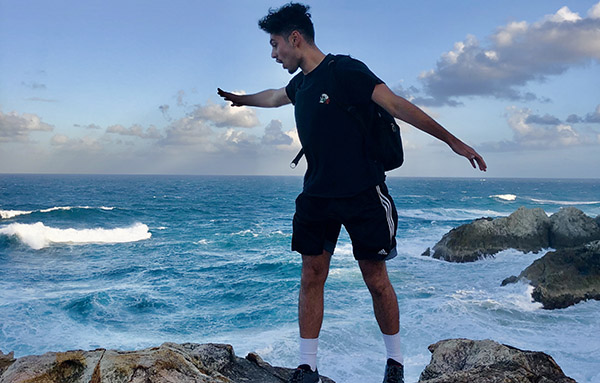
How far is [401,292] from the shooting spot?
49.3ft

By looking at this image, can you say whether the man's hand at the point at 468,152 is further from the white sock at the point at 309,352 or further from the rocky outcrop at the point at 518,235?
the rocky outcrop at the point at 518,235

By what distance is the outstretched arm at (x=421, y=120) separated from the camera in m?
2.37

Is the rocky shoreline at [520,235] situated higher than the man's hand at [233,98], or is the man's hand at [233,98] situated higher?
the man's hand at [233,98]

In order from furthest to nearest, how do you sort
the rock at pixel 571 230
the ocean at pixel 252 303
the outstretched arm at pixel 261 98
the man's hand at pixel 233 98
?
the rock at pixel 571 230, the ocean at pixel 252 303, the man's hand at pixel 233 98, the outstretched arm at pixel 261 98

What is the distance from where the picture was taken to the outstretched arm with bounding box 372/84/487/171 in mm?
2365

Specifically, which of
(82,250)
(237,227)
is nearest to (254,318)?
(82,250)

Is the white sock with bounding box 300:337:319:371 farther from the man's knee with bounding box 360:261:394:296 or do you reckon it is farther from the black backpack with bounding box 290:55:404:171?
the black backpack with bounding box 290:55:404:171

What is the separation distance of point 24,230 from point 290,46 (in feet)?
105

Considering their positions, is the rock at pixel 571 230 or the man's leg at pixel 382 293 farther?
the rock at pixel 571 230

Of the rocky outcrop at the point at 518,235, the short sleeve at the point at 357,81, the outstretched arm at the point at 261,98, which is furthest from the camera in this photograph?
the rocky outcrop at the point at 518,235

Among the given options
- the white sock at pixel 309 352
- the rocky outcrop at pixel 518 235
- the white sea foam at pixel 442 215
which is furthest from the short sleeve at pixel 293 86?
the white sea foam at pixel 442 215

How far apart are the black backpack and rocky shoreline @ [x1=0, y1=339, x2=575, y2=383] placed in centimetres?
124

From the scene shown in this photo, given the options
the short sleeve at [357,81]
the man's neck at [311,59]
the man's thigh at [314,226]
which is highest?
the man's neck at [311,59]

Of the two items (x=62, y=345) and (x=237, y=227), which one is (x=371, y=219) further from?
(x=237, y=227)
